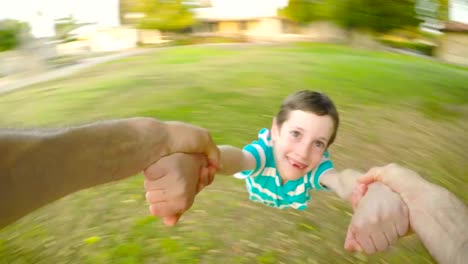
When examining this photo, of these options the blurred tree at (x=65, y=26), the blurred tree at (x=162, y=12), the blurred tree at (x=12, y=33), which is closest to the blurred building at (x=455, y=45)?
the blurred tree at (x=162, y=12)

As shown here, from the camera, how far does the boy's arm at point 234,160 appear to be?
0.55 metres

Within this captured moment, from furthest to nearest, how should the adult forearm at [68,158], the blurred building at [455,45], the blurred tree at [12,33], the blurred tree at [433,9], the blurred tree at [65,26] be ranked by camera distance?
1. the blurred building at [455,45]
2. the blurred tree at [65,26]
3. the blurred tree at [12,33]
4. the blurred tree at [433,9]
5. the adult forearm at [68,158]

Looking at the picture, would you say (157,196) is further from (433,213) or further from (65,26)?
(65,26)

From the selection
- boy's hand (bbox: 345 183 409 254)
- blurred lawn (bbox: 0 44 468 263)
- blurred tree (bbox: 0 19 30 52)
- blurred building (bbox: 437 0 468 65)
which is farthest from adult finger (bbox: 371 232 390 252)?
blurred building (bbox: 437 0 468 65)

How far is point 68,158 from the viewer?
354 millimetres

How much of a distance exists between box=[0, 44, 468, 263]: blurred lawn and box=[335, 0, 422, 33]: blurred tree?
12.5 inches

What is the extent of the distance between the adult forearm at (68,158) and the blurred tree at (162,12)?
2.32 m

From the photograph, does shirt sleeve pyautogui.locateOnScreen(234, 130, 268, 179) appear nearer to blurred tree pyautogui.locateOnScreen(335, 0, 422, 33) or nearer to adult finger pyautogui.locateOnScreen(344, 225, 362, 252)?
adult finger pyautogui.locateOnScreen(344, 225, 362, 252)

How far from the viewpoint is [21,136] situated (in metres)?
0.32

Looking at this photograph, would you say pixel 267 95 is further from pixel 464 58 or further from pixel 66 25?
pixel 464 58

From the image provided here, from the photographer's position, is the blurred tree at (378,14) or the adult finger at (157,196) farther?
the blurred tree at (378,14)

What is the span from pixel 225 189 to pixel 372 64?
40.9 inches

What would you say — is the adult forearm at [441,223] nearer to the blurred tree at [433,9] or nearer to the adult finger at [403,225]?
the adult finger at [403,225]

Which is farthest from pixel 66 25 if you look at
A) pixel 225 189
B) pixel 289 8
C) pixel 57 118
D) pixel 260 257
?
pixel 260 257
